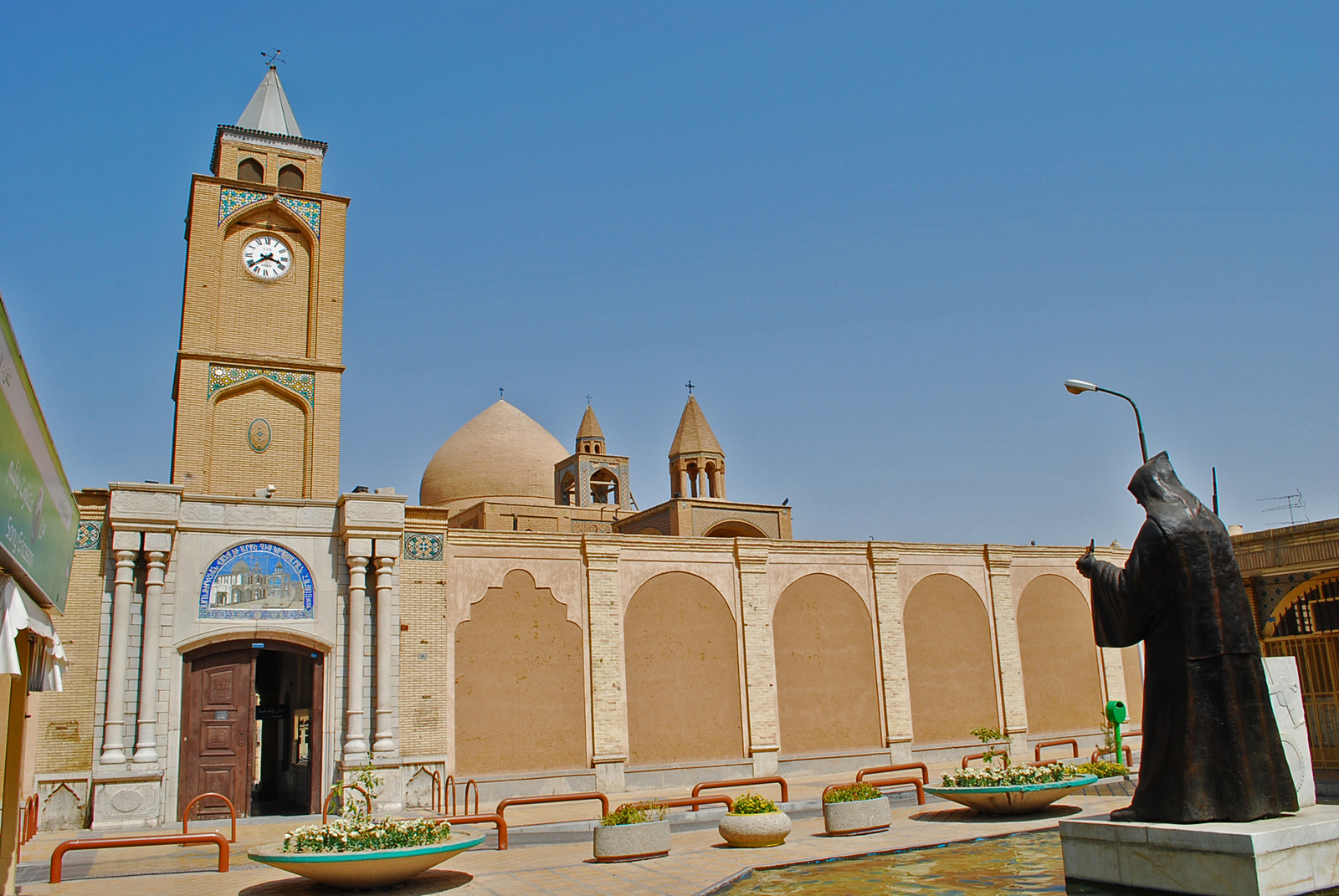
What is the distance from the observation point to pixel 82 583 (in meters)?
17.5

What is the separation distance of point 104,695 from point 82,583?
1824 millimetres

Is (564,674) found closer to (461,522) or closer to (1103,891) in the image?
(1103,891)

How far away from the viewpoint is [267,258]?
74.0 ft

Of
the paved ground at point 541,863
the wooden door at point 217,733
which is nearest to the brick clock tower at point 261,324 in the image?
the wooden door at point 217,733

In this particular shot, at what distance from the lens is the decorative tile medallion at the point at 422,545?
19.7m

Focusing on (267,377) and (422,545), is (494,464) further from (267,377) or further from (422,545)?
(422,545)

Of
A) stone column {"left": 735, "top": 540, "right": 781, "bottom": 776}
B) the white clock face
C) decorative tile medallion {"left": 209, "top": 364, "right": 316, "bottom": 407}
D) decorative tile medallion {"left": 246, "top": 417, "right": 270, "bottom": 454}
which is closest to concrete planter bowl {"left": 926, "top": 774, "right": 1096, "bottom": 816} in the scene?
stone column {"left": 735, "top": 540, "right": 781, "bottom": 776}

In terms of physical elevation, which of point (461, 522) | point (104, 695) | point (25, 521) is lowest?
point (104, 695)

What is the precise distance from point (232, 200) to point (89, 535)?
7928 millimetres

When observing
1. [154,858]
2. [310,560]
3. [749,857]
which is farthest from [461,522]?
[749,857]

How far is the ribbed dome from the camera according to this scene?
4291 cm

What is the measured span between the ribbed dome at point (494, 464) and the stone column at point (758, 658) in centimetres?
1994

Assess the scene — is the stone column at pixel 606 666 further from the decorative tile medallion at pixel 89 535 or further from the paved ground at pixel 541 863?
the decorative tile medallion at pixel 89 535

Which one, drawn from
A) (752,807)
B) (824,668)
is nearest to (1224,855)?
(752,807)
